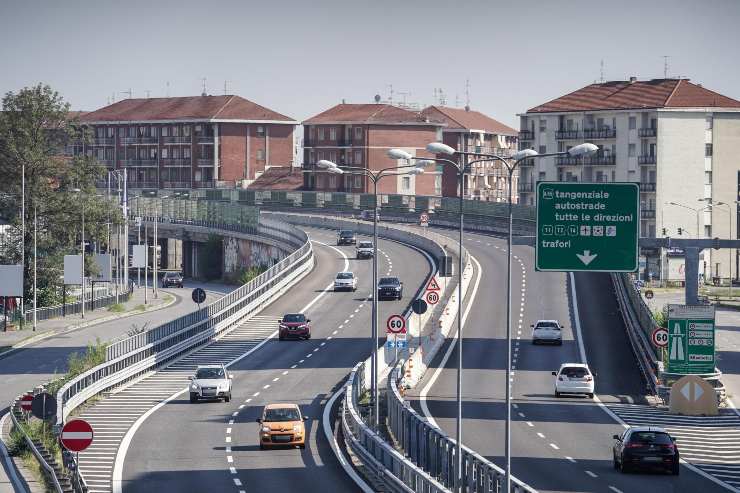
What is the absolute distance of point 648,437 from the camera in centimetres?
3934

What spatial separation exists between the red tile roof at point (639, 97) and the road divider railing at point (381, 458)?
112 metres

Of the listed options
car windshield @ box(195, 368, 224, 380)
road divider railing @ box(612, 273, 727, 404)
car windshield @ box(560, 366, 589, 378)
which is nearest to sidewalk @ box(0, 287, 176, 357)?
car windshield @ box(195, 368, 224, 380)

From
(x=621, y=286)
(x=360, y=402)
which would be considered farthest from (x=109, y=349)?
(x=621, y=286)

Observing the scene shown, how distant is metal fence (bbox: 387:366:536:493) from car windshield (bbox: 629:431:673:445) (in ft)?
19.3

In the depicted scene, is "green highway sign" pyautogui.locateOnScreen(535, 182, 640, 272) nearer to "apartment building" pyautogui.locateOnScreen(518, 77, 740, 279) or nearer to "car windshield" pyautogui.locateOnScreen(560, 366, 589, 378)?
"car windshield" pyautogui.locateOnScreen(560, 366, 589, 378)

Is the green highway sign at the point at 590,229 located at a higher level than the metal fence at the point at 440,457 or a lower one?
higher

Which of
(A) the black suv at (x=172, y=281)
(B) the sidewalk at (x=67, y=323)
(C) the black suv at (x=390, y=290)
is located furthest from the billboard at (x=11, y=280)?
(A) the black suv at (x=172, y=281)

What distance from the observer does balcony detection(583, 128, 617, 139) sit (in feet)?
522

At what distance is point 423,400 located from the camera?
2203 inches

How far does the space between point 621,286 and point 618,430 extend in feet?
138

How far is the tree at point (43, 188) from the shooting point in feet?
354

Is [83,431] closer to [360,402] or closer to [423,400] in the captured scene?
[360,402]

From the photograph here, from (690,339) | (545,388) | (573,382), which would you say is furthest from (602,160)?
(690,339)

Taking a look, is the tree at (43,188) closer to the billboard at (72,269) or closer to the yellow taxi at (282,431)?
the billboard at (72,269)
